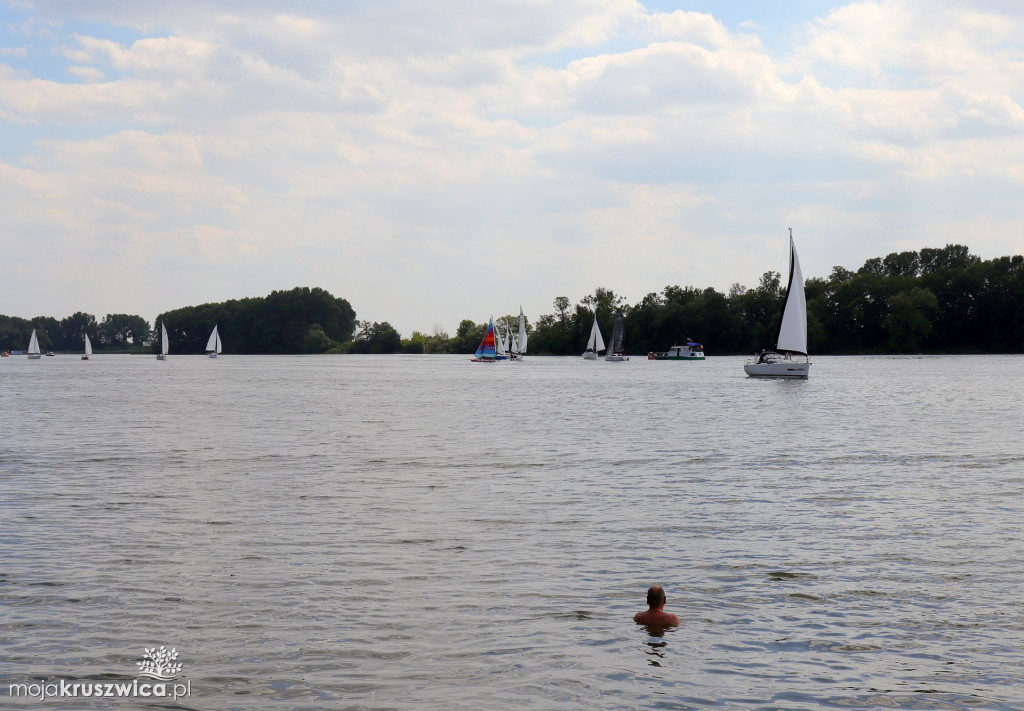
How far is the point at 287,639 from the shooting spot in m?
15.0

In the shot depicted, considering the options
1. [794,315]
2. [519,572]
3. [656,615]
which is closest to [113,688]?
[656,615]

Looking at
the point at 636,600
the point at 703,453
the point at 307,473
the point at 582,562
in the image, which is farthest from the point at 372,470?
the point at 636,600

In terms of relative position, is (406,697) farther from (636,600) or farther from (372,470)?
(372,470)

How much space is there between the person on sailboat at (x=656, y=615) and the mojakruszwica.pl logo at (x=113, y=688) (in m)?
6.73

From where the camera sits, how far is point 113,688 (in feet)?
42.5

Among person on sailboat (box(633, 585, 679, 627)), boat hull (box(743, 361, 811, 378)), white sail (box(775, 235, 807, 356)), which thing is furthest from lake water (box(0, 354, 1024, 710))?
boat hull (box(743, 361, 811, 378))

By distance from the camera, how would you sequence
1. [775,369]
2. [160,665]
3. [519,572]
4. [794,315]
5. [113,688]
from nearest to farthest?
[113,688], [160,665], [519,572], [794,315], [775,369]

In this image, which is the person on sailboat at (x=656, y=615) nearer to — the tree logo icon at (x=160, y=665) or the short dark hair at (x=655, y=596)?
the short dark hair at (x=655, y=596)

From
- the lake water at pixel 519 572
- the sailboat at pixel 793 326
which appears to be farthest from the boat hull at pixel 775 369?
the lake water at pixel 519 572

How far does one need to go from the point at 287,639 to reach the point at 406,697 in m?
3.07

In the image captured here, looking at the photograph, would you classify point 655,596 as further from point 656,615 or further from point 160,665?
point 160,665

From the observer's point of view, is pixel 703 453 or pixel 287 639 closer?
pixel 287 639

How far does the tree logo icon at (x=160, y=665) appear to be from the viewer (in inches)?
529

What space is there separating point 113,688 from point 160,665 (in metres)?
0.87
